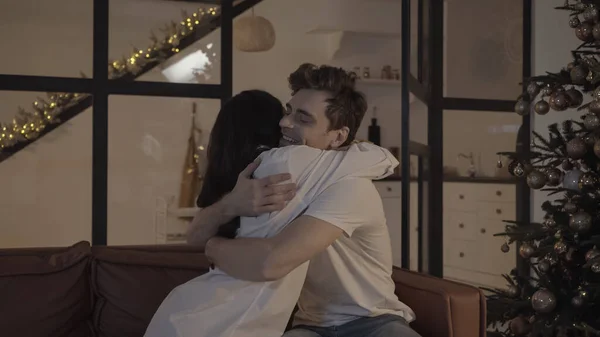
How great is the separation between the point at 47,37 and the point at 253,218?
8.19 ft

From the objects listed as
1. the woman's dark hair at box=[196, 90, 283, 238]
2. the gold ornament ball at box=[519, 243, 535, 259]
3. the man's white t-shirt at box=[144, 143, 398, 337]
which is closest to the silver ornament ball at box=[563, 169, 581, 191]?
the gold ornament ball at box=[519, 243, 535, 259]

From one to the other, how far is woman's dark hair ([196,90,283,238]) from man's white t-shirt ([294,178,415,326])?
0.26 m

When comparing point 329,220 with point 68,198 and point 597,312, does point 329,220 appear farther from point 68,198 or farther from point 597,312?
point 68,198

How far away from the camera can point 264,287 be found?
158 centimetres

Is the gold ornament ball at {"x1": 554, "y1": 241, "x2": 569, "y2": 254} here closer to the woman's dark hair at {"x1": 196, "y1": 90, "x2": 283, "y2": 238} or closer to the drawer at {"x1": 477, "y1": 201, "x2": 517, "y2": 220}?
the woman's dark hair at {"x1": 196, "y1": 90, "x2": 283, "y2": 238}

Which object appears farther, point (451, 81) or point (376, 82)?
point (376, 82)

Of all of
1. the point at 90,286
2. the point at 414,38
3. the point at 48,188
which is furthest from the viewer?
the point at 48,188

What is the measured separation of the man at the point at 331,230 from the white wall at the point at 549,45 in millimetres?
2167

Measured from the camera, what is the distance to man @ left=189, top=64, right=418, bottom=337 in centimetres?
159

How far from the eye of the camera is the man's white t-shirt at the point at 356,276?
1.71 m

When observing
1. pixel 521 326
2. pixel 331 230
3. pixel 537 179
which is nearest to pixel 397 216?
pixel 521 326

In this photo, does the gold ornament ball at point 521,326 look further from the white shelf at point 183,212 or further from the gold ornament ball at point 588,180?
the white shelf at point 183,212

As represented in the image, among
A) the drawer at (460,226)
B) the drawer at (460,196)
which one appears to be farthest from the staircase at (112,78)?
the drawer at (460,226)

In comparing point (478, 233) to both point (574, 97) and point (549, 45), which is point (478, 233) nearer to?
point (549, 45)
